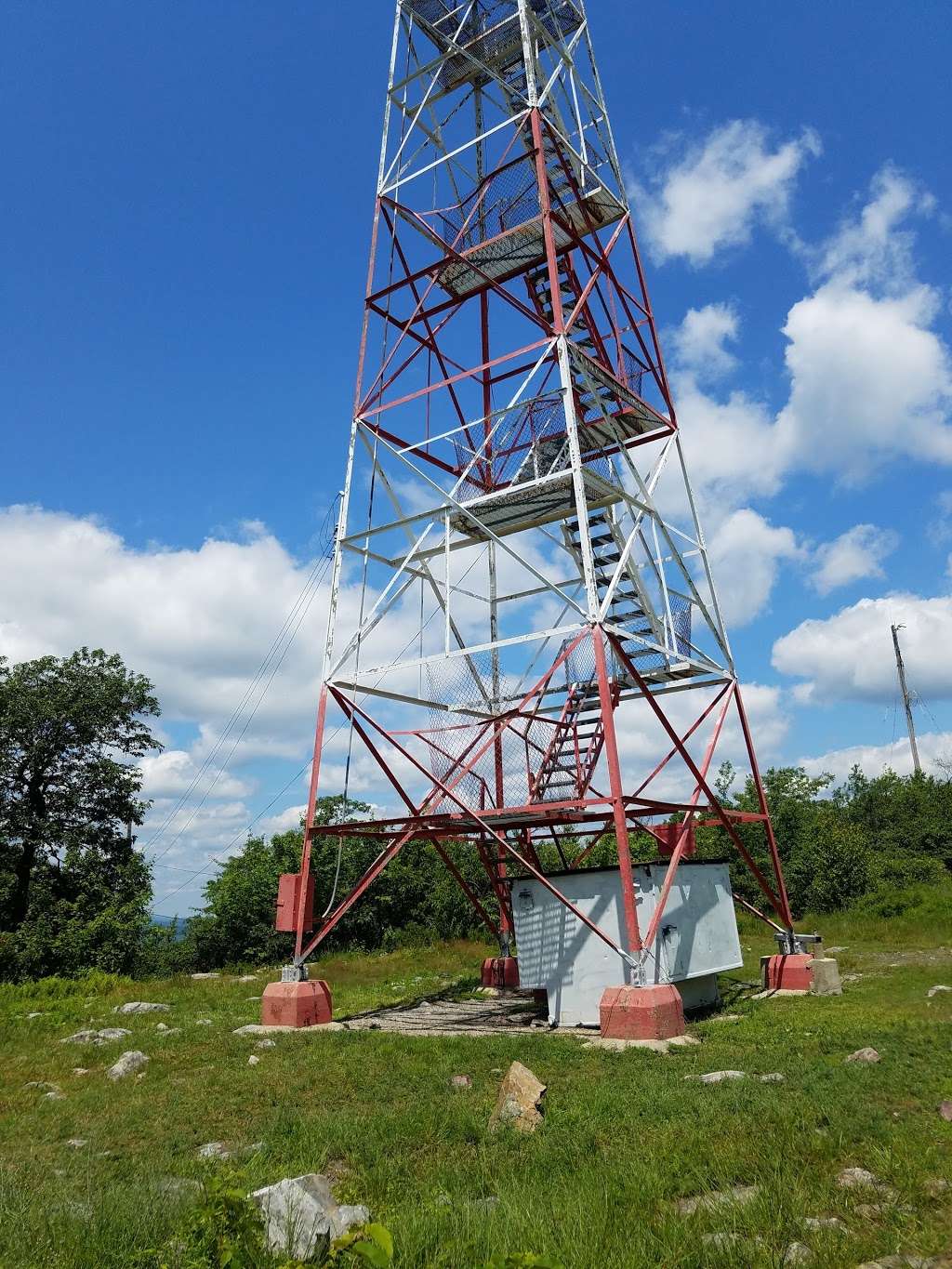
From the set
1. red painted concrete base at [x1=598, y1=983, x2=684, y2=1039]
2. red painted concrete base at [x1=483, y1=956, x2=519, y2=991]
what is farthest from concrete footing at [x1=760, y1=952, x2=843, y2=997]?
red painted concrete base at [x1=483, y1=956, x2=519, y2=991]

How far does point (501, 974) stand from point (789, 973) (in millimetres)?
6456

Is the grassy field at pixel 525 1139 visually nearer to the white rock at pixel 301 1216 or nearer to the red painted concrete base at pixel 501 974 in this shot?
the white rock at pixel 301 1216

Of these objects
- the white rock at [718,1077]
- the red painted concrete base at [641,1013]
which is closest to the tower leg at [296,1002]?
the red painted concrete base at [641,1013]

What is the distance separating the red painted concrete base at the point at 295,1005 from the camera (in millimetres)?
13969

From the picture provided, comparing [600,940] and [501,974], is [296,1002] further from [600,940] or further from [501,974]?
[501,974]

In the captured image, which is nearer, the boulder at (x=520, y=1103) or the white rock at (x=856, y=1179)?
the white rock at (x=856, y=1179)

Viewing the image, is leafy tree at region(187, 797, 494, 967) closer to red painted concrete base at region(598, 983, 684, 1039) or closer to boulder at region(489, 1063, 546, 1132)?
red painted concrete base at region(598, 983, 684, 1039)

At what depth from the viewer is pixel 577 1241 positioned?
14.6 ft

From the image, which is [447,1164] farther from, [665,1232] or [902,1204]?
[902,1204]

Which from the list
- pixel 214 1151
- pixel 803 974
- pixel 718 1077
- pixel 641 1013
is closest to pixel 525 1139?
pixel 214 1151

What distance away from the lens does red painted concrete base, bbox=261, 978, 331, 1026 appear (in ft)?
45.8

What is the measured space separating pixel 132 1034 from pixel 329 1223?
10.5 meters

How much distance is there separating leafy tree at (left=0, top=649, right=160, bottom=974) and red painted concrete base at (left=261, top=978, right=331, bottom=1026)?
1678 cm

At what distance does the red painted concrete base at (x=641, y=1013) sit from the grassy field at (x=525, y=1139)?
573 millimetres
